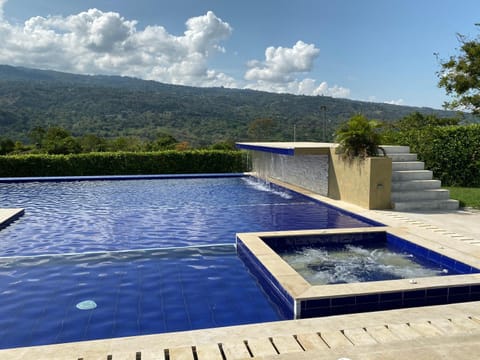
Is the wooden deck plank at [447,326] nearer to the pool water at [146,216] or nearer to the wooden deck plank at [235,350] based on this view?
the wooden deck plank at [235,350]

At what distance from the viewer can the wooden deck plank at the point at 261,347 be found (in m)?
3.48

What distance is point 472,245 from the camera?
6.99m

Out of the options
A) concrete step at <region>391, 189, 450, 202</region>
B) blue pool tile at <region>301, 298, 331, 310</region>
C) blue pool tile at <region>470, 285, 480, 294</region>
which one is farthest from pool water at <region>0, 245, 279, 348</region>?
concrete step at <region>391, 189, 450, 202</region>

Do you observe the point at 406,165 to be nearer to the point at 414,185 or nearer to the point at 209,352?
the point at 414,185

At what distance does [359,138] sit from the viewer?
11234mm

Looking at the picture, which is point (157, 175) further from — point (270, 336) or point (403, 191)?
point (270, 336)

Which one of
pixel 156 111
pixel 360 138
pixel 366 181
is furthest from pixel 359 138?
pixel 156 111

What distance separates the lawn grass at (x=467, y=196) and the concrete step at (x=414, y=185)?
2.79ft

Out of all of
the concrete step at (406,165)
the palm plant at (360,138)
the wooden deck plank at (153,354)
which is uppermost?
the palm plant at (360,138)

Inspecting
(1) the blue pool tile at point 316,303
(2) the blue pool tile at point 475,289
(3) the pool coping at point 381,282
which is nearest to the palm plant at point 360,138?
(3) the pool coping at point 381,282

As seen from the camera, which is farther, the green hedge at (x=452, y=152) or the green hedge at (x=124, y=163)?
the green hedge at (x=124, y=163)

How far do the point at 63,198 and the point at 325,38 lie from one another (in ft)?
72.4

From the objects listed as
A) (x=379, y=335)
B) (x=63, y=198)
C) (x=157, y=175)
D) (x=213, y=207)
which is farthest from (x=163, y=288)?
(x=157, y=175)

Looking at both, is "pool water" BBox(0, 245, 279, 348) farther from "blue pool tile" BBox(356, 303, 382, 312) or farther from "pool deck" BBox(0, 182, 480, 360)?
"blue pool tile" BBox(356, 303, 382, 312)
